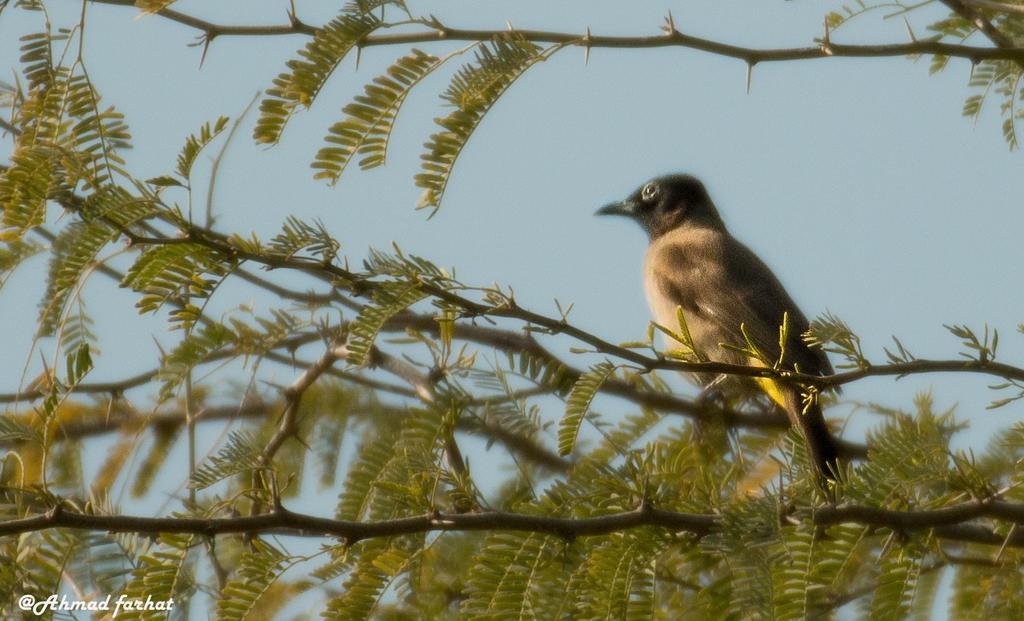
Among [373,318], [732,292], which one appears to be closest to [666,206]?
[732,292]

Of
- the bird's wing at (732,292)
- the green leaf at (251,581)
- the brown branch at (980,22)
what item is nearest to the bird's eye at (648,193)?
the bird's wing at (732,292)

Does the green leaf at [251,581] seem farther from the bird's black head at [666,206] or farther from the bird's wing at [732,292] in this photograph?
the bird's black head at [666,206]

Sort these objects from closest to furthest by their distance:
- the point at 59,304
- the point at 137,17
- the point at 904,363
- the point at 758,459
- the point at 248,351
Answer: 1. the point at 904,363
2. the point at 59,304
3. the point at 137,17
4. the point at 248,351
5. the point at 758,459

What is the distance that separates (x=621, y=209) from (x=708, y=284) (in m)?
1.46

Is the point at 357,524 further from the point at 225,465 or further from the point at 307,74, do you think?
the point at 307,74

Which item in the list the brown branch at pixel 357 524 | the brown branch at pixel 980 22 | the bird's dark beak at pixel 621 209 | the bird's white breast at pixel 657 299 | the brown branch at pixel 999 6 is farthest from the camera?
the bird's dark beak at pixel 621 209

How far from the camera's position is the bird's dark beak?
28.8ft

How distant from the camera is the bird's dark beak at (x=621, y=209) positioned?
8.78 meters

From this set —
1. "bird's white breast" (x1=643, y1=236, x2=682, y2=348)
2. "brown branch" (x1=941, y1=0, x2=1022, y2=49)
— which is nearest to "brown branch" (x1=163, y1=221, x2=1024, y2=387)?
"brown branch" (x1=941, y1=0, x2=1022, y2=49)

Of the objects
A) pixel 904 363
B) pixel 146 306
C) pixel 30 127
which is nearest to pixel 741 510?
pixel 904 363

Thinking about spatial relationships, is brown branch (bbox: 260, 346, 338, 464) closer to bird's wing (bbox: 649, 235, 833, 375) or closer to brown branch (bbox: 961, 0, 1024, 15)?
brown branch (bbox: 961, 0, 1024, 15)

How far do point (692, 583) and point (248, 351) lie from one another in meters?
1.50

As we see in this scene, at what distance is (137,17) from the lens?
315 cm

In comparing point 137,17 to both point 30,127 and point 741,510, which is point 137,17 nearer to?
Result: point 30,127
